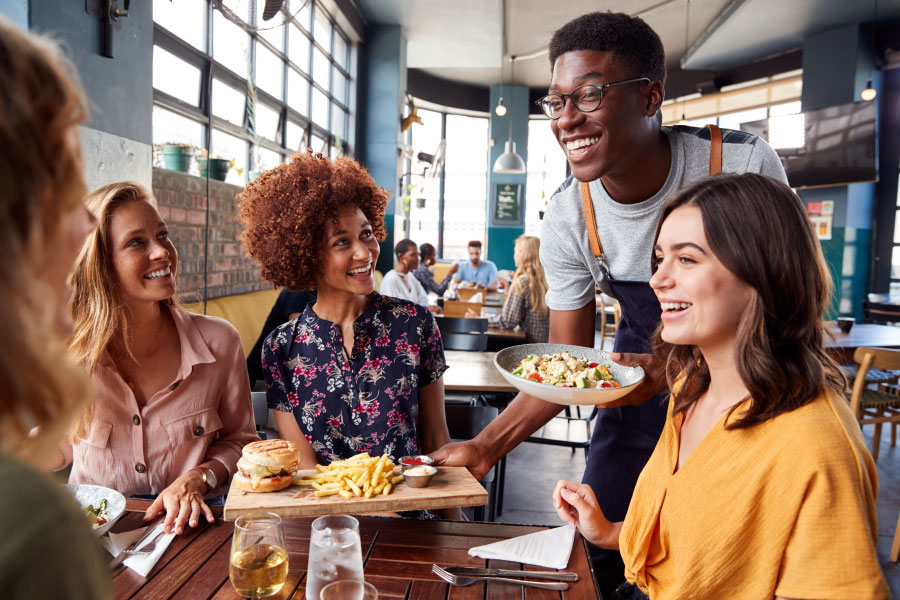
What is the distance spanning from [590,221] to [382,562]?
3.71ft

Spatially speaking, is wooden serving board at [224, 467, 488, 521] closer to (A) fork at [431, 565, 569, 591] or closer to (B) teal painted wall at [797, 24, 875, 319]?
(A) fork at [431, 565, 569, 591]

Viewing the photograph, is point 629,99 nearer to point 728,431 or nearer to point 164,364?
point 728,431

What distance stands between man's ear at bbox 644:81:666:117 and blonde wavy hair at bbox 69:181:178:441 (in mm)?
1509

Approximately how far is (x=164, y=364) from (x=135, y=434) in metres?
0.22

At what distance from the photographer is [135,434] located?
5.70ft

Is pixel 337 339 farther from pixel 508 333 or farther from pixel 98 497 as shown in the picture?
pixel 508 333

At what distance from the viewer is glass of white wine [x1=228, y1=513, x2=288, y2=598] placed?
3.50 feet

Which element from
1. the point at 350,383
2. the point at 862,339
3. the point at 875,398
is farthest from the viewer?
the point at 862,339

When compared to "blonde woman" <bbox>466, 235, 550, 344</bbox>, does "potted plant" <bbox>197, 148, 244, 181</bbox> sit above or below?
above

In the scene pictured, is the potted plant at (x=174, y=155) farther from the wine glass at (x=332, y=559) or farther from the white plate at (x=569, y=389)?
the wine glass at (x=332, y=559)


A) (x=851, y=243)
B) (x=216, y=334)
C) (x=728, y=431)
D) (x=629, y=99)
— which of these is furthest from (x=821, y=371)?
(x=851, y=243)

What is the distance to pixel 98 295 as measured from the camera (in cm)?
178

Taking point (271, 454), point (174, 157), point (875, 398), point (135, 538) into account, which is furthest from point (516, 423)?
point (875, 398)

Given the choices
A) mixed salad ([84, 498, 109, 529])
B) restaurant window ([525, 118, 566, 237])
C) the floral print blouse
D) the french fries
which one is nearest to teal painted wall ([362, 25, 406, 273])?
restaurant window ([525, 118, 566, 237])
